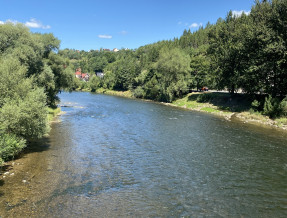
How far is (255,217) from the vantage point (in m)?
14.4

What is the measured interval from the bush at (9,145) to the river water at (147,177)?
1.13m

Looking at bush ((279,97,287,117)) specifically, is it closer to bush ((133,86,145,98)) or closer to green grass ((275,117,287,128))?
green grass ((275,117,287,128))

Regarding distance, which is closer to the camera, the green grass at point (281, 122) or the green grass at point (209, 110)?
the green grass at point (281, 122)

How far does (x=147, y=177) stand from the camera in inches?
794

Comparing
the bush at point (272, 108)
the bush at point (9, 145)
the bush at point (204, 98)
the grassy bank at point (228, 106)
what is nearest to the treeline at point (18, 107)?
the bush at point (9, 145)

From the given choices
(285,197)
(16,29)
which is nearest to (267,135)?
(285,197)

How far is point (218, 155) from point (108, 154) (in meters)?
13.0

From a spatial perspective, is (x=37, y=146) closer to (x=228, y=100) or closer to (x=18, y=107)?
(x=18, y=107)

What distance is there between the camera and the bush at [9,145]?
19.3 meters

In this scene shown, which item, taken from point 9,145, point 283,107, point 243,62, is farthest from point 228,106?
point 9,145

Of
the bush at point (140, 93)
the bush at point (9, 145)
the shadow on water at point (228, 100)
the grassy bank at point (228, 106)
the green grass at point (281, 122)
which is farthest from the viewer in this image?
the bush at point (140, 93)

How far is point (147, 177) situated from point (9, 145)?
12.7m

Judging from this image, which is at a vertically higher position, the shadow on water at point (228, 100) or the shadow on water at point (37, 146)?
the shadow on water at point (228, 100)

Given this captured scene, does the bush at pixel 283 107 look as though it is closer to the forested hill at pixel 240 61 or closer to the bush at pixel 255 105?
the forested hill at pixel 240 61
